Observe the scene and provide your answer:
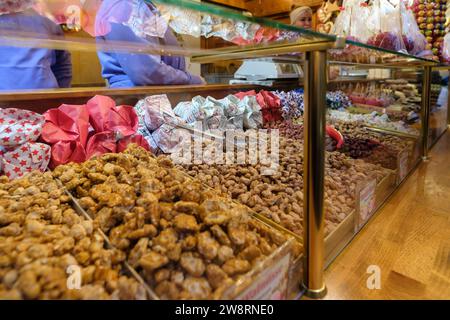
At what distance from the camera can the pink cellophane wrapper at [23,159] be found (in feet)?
2.94

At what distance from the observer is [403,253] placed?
2.68 feet

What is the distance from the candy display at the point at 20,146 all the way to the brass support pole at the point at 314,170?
2.65 ft

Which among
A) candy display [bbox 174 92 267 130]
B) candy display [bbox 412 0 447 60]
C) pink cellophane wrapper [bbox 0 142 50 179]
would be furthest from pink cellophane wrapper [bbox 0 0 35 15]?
candy display [bbox 412 0 447 60]

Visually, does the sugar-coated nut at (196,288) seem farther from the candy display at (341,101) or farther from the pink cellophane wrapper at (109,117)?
the candy display at (341,101)

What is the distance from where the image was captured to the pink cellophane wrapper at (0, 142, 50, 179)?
2.94 feet

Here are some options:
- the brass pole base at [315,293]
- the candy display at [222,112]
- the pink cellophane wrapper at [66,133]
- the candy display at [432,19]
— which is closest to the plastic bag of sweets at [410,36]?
the candy display at [432,19]

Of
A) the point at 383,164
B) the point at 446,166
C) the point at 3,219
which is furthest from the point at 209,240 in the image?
the point at 446,166

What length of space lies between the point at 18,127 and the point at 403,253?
1160 mm

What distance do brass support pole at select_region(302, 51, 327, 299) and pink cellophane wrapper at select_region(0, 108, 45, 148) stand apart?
0.83 meters

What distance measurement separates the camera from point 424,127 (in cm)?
173

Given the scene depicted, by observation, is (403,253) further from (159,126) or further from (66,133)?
(66,133)

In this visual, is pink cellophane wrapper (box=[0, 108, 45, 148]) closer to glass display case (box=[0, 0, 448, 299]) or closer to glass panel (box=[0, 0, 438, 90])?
glass display case (box=[0, 0, 448, 299])

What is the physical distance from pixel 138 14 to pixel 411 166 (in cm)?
141

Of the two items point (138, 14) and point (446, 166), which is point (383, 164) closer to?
point (446, 166)
